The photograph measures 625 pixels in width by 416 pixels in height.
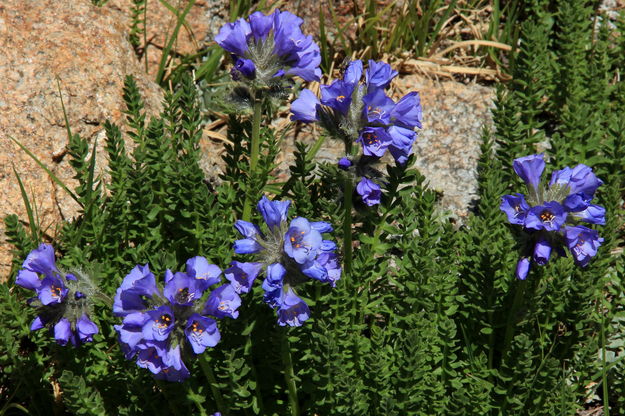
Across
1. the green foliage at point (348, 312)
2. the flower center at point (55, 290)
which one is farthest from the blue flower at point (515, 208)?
the flower center at point (55, 290)

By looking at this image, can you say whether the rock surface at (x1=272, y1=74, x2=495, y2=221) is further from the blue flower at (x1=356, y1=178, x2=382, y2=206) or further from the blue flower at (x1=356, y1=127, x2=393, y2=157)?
the blue flower at (x1=356, y1=127, x2=393, y2=157)

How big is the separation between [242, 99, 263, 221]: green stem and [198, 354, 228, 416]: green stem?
0.81 meters

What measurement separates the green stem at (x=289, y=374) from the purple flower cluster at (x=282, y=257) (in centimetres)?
30

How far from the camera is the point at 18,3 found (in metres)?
5.00

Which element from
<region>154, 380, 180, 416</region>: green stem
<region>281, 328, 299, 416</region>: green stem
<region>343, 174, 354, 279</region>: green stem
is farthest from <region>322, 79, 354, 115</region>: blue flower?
<region>154, 380, 180, 416</region>: green stem

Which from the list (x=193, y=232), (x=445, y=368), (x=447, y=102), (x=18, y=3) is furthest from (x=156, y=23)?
(x=445, y=368)

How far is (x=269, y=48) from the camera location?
3.51 metres

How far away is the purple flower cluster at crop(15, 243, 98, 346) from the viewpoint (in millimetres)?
3180

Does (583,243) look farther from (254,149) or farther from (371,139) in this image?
(254,149)

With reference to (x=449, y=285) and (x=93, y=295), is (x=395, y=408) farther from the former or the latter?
(x=93, y=295)

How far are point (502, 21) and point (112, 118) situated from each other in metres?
3.27

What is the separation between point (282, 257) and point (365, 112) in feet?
2.28

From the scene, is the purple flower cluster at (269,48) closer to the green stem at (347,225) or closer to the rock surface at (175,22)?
the green stem at (347,225)

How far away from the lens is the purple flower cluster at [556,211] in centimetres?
314
